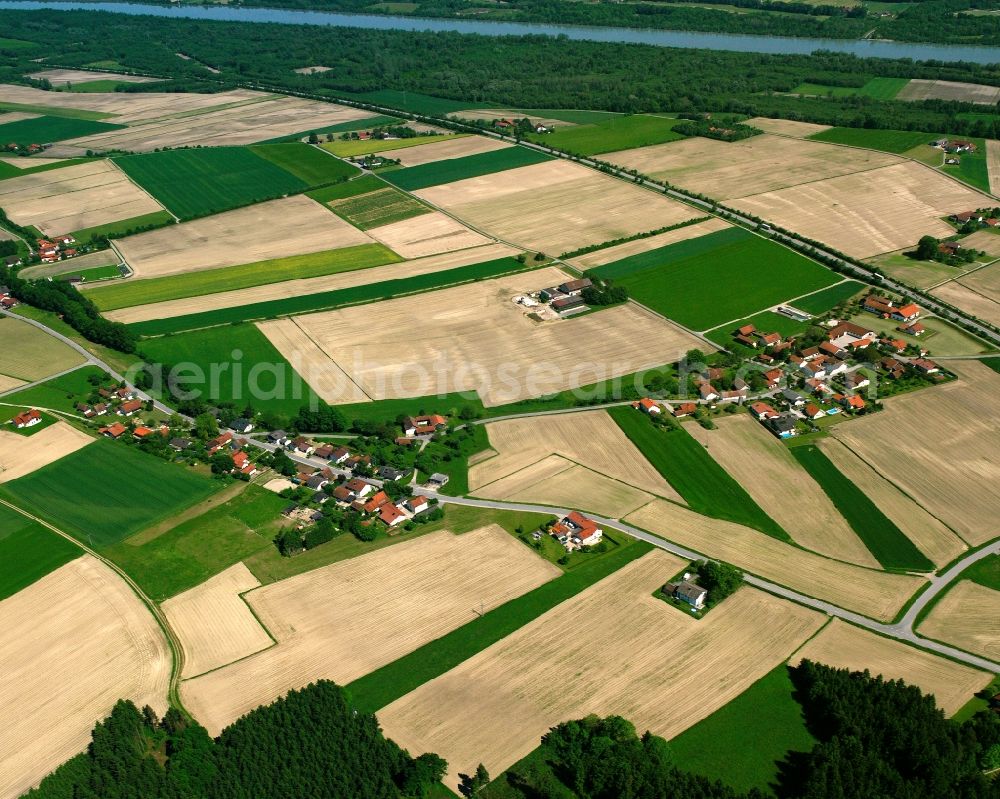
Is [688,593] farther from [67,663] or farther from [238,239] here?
[238,239]

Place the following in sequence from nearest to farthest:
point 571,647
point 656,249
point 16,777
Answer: point 16,777 → point 571,647 → point 656,249

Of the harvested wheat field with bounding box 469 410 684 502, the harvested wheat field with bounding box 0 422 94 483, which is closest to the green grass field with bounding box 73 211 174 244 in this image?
the harvested wheat field with bounding box 0 422 94 483

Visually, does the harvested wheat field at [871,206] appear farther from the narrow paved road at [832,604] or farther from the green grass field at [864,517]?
the narrow paved road at [832,604]

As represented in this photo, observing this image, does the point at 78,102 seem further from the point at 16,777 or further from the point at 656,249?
the point at 16,777

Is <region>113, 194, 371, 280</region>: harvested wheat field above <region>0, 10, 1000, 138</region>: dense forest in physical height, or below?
below

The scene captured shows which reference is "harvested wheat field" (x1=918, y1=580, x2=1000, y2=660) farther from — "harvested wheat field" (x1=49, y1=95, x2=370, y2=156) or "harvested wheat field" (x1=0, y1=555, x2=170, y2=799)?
"harvested wheat field" (x1=49, y1=95, x2=370, y2=156)

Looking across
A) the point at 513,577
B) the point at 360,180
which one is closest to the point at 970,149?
the point at 360,180
